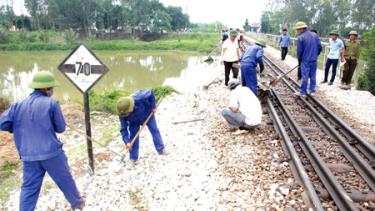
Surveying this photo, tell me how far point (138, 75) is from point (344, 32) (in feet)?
113

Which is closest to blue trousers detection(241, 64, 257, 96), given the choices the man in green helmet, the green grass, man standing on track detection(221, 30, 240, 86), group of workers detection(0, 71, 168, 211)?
man standing on track detection(221, 30, 240, 86)

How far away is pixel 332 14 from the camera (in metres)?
47.3

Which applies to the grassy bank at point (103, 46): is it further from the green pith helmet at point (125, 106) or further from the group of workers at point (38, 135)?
the group of workers at point (38, 135)

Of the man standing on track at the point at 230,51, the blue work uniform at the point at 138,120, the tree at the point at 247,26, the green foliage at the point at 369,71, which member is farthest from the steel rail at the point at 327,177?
the tree at the point at 247,26

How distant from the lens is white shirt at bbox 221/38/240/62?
10.3 meters

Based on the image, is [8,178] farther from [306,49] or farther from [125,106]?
[306,49]

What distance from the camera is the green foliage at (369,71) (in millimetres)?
10781

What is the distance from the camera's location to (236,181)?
4.71m

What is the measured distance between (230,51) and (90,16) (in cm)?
5673

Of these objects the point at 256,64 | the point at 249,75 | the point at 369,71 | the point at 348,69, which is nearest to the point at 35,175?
the point at 249,75

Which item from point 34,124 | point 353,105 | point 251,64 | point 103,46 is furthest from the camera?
point 103,46

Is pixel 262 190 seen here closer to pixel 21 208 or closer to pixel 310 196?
pixel 310 196

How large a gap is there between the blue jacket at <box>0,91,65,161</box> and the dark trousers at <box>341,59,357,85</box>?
9.52 meters

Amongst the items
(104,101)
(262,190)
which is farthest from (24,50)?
(262,190)
